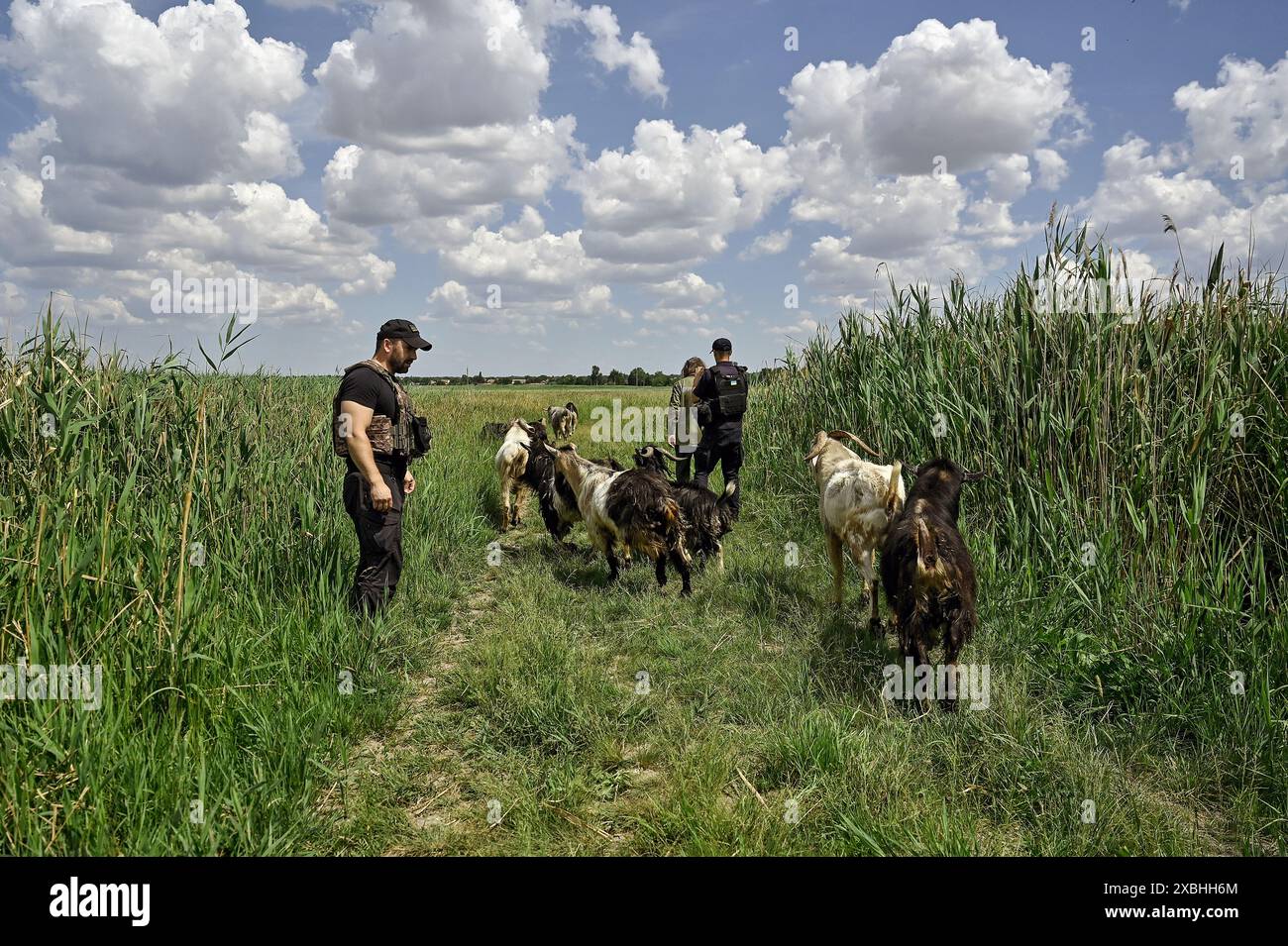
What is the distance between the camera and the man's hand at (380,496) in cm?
452

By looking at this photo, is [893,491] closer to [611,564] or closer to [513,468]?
[611,564]

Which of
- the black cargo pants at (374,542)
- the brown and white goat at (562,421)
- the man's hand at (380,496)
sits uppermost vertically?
the brown and white goat at (562,421)

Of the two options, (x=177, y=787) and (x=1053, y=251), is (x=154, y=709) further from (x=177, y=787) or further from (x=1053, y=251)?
(x=1053, y=251)

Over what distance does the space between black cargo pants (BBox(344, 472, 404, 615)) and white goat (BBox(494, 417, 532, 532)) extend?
423 centimetres

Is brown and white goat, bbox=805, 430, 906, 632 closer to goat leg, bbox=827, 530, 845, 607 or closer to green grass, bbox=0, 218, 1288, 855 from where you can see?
goat leg, bbox=827, 530, 845, 607

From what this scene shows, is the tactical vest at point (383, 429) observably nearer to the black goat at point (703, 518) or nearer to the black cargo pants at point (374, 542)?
the black cargo pants at point (374, 542)

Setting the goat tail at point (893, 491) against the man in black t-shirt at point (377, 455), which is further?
the goat tail at point (893, 491)

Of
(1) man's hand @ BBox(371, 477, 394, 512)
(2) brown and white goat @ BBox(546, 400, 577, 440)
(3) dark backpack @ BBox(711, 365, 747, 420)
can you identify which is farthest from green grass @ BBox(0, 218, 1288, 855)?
(2) brown and white goat @ BBox(546, 400, 577, 440)

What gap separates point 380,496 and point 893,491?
374 cm

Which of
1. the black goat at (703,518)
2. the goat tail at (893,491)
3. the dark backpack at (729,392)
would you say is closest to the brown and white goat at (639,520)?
the black goat at (703,518)

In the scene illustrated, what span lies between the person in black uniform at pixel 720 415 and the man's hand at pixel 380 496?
4612 mm

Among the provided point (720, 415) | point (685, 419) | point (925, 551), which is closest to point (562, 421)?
point (685, 419)

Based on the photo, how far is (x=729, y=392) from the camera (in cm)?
830
